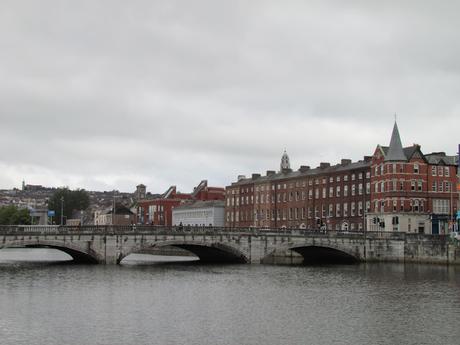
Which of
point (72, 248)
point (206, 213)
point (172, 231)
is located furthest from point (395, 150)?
point (206, 213)

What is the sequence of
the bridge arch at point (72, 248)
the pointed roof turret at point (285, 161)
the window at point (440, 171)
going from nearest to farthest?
the bridge arch at point (72, 248) < the window at point (440, 171) < the pointed roof turret at point (285, 161)

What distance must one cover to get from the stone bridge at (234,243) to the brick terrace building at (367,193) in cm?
785

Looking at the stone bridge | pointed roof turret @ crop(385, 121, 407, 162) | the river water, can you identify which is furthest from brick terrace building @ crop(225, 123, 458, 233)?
the river water

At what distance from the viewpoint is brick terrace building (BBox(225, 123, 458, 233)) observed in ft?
396

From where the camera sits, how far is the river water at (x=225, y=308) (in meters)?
41.9

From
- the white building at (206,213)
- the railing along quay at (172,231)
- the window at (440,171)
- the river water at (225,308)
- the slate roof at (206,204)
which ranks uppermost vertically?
the window at (440,171)

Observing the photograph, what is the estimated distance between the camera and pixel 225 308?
53094mm

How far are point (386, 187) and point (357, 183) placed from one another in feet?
35.0

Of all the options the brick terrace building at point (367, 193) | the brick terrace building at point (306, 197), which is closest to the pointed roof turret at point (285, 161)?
the brick terrace building at point (306, 197)

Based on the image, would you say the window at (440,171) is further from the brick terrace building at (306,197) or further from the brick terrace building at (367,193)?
the brick terrace building at (306,197)

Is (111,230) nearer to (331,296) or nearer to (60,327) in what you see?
(331,296)

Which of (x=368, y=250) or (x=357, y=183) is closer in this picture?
(x=368, y=250)

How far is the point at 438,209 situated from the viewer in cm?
12369

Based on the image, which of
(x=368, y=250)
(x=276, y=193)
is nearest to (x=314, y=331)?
(x=368, y=250)
